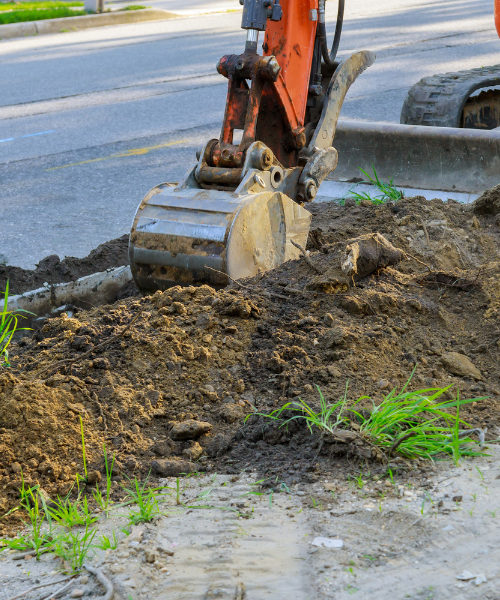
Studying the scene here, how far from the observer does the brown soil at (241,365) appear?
2.82 meters

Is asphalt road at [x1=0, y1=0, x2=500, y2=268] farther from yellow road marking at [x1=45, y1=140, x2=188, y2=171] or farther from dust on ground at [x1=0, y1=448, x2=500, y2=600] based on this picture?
dust on ground at [x1=0, y1=448, x2=500, y2=600]

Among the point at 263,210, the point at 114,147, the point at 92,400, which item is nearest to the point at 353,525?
the point at 92,400

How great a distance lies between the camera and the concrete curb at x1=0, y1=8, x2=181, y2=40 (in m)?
16.1

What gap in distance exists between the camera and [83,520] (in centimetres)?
249

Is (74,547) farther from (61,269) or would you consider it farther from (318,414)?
(61,269)

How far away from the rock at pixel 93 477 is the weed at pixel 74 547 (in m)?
0.29

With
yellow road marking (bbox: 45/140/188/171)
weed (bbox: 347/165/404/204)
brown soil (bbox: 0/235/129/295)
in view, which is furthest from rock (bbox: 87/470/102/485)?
yellow road marking (bbox: 45/140/188/171)

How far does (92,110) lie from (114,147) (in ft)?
6.22

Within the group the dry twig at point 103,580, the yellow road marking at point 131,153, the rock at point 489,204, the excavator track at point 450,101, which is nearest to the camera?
the dry twig at point 103,580

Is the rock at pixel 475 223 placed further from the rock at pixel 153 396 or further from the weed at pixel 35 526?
the weed at pixel 35 526

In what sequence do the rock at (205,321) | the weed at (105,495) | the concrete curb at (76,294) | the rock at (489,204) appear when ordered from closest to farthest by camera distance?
the weed at (105,495) → the rock at (205,321) → the concrete curb at (76,294) → the rock at (489,204)

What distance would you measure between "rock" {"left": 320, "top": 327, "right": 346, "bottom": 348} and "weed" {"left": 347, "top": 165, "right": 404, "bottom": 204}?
94.0 inches

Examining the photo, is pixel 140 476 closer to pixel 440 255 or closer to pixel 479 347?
pixel 479 347

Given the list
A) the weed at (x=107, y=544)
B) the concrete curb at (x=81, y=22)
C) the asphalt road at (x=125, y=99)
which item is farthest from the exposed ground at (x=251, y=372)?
the concrete curb at (x=81, y=22)
